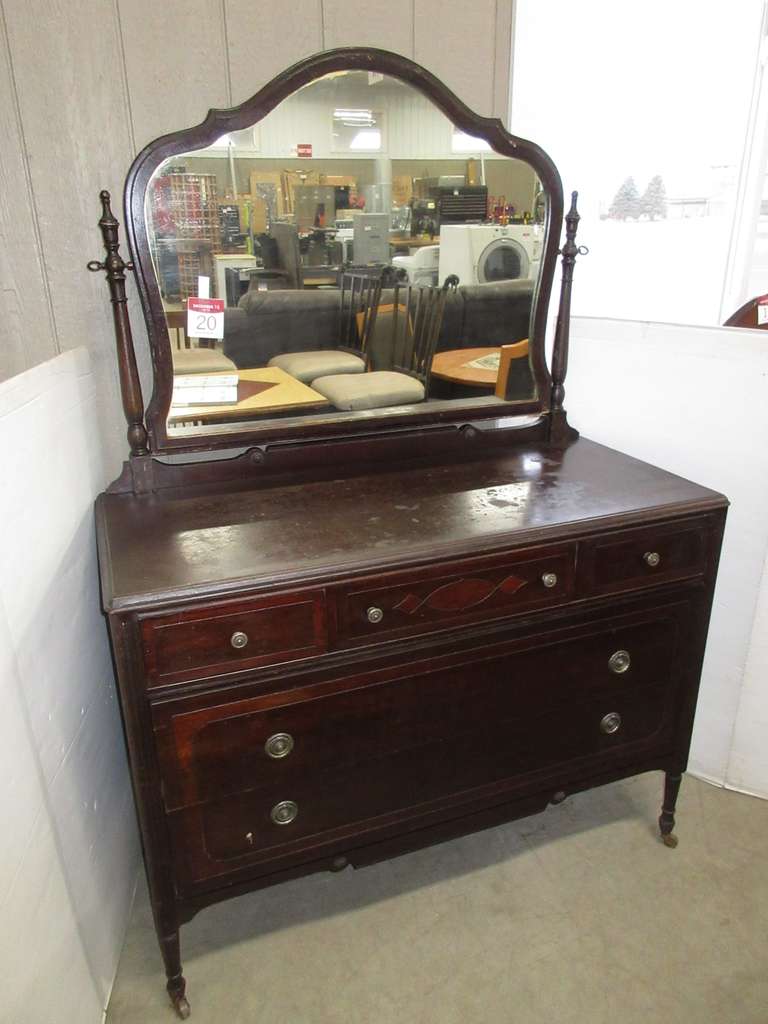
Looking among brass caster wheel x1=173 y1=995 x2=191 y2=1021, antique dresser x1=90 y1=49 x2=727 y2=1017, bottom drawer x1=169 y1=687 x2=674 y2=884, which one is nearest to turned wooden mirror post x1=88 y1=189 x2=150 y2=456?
antique dresser x1=90 y1=49 x2=727 y2=1017

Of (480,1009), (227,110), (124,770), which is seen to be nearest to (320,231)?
(227,110)

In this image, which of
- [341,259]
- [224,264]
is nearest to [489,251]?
[341,259]

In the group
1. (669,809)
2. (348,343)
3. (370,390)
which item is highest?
(348,343)

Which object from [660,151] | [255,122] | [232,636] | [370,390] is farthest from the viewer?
[660,151]

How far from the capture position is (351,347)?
5.12 feet

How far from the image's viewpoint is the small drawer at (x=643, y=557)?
4.60ft

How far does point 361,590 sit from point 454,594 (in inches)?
7.3

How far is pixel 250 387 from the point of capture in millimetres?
1509

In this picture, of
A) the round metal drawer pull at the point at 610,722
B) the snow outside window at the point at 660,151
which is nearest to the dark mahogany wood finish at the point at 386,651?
the round metal drawer pull at the point at 610,722

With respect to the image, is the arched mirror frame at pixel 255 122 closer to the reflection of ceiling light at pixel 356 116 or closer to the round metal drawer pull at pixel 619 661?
the reflection of ceiling light at pixel 356 116

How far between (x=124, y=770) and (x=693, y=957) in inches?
51.0

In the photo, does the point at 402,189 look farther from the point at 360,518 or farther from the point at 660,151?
the point at 660,151

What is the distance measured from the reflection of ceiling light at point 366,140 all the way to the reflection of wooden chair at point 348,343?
0.24 m

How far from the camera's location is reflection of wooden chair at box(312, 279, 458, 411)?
5.15 feet
